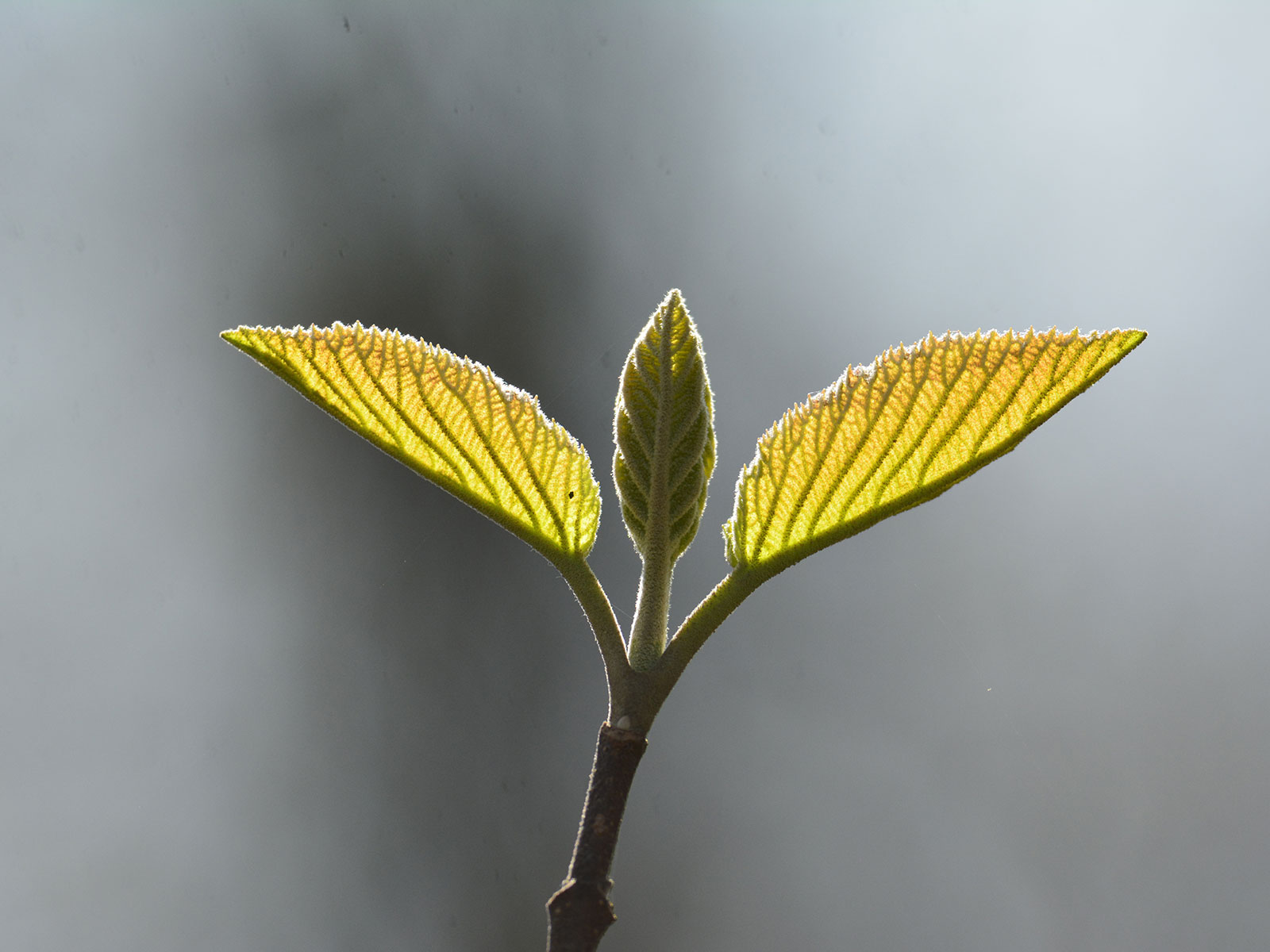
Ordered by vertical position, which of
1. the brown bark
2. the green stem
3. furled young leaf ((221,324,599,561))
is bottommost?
the brown bark

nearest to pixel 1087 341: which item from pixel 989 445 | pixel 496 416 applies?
pixel 989 445

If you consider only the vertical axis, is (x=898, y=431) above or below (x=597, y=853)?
above

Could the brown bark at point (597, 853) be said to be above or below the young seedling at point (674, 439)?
below

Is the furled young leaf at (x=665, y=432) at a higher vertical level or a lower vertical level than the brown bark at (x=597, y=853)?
higher

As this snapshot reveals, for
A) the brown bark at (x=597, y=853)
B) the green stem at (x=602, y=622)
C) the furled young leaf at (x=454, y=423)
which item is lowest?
the brown bark at (x=597, y=853)
